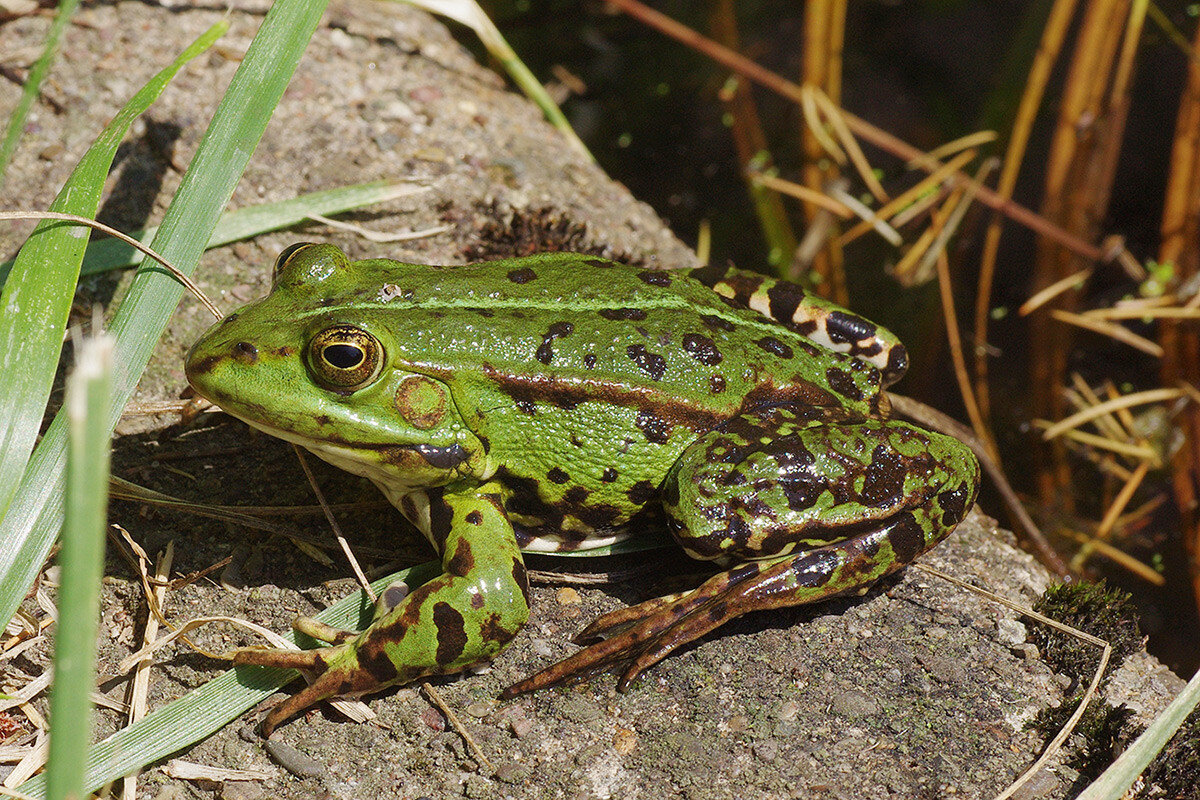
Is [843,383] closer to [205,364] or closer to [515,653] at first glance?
[515,653]

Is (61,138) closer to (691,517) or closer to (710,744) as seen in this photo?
(691,517)

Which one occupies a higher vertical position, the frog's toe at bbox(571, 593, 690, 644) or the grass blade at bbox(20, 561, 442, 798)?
the frog's toe at bbox(571, 593, 690, 644)

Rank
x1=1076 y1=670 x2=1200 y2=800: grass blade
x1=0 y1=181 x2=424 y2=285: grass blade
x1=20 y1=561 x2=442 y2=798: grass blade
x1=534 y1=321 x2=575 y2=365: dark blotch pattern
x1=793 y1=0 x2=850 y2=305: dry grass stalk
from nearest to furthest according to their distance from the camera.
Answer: x1=1076 y1=670 x2=1200 y2=800: grass blade
x1=20 y1=561 x2=442 y2=798: grass blade
x1=534 y1=321 x2=575 y2=365: dark blotch pattern
x1=0 y1=181 x2=424 y2=285: grass blade
x1=793 y1=0 x2=850 y2=305: dry grass stalk

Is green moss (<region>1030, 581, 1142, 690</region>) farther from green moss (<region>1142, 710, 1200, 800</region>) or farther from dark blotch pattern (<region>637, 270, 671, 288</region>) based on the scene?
dark blotch pattern (<region>637, 270, 671, 288</region>)

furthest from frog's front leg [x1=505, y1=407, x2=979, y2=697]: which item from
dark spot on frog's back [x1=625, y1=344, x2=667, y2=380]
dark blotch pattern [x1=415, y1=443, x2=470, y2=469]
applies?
dark blotch pattern [x1=415, y1=443, x2=470, y2=469]

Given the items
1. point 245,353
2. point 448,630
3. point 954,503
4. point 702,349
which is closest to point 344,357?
point 245,353

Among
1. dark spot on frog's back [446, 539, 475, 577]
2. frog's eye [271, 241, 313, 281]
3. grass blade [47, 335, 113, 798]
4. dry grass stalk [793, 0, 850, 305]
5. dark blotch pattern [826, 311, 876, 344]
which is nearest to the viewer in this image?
grass blade [47, 335, 113, 798]

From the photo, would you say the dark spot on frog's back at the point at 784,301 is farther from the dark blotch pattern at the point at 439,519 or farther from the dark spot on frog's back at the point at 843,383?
the dark blotch pattern at the point at 439,519

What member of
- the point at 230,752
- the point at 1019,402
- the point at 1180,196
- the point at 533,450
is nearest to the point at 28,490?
the point at 230,752
